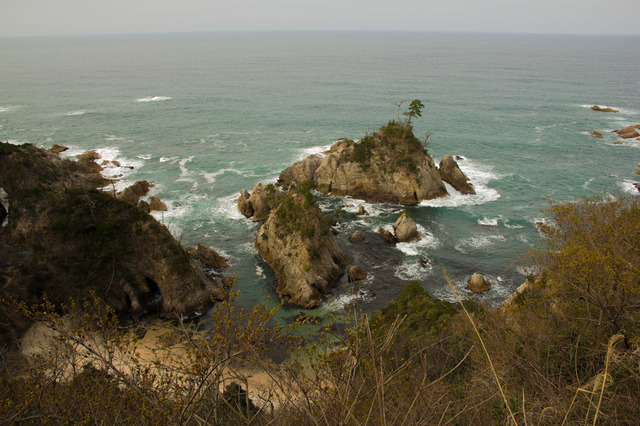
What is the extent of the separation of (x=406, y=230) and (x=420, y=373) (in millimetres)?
26292

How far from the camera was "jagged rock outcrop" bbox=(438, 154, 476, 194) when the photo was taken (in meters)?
53.9

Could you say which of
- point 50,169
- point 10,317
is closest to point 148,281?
point 10,317

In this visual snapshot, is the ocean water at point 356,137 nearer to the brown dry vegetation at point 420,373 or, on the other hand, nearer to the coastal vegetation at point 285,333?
the coastal vegetation at point 285,333

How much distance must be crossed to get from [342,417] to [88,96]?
130 m

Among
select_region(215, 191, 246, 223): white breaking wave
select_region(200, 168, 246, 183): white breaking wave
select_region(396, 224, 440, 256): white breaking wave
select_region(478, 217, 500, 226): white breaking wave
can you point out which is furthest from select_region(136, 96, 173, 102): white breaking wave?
select_region(478, 217, 500, 226): white breaking wave

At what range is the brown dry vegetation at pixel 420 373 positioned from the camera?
9578mm

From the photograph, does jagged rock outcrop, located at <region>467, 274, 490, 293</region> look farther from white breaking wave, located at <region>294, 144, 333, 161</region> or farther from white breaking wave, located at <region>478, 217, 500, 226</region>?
white breaking wave, located at <region>294, 144, 333, 161</region>

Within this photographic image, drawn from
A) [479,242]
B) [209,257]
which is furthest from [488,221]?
[209,257]

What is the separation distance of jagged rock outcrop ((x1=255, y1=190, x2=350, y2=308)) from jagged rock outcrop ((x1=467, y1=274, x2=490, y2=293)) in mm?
11617

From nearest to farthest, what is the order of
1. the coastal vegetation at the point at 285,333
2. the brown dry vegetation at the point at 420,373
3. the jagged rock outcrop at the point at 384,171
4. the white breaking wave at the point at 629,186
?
the brown dry vegetation at the point at 420,373 < the coastal vegetation at the point at 285,333 < the jagged rock outcrop at the point at 384,171 < the white breaking wave at the point at 629,186

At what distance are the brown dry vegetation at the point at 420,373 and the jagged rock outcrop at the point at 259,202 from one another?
2797cm

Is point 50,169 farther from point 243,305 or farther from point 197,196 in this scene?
point 243,305

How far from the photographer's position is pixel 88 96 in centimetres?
11175

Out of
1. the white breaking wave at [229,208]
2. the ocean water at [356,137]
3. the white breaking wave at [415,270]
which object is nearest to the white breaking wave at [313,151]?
the ocean water at [356,137]
